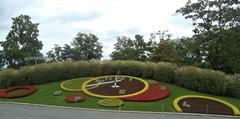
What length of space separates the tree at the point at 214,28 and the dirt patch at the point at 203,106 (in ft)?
36.1

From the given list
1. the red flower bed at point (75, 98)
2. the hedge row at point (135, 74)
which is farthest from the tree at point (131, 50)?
the red flower bed at point (75, 98)

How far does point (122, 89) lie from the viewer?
28.0 meters

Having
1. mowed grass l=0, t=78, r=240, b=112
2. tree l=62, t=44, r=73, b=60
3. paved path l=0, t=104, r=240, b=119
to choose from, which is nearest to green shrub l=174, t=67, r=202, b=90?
mowed grass l=0, t=78, r=240, b=112

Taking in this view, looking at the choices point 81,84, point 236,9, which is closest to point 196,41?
point 236,9

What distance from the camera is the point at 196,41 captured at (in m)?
37.3

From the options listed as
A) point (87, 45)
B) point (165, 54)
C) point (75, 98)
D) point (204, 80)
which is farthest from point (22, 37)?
point (204, 80)

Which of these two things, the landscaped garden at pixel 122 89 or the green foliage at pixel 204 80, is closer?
the landscaped garden at pixel 122 89

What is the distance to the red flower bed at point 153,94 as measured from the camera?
25781 millimetres

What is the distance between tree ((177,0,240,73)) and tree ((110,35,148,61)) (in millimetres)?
17792

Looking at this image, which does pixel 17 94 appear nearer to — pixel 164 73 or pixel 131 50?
pixel 164 73

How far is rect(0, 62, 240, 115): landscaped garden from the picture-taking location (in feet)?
81.1

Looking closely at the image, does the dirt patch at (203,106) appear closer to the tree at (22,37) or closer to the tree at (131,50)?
the tree at (131,50)

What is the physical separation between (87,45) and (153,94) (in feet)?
130

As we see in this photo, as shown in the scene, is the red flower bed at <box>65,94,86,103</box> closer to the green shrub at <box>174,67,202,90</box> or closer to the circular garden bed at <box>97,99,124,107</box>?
the circular garden bed at <box>97,99,124,107</box>
